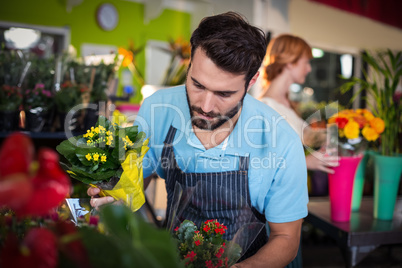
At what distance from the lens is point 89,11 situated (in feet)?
21.5

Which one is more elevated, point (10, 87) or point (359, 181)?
point (10, 87)

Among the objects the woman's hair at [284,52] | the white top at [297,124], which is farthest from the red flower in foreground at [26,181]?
the woman's hair at [284,52]

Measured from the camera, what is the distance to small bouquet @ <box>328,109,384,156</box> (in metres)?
1.84

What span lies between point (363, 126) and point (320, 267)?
2.12m

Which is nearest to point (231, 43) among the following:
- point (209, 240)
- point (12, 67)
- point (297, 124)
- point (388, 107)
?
point (209, 240)

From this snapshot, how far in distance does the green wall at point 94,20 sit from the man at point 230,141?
17.4ft

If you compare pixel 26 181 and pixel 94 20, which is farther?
pixel 94 20

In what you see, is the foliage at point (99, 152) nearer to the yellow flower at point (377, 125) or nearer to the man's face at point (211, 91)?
the man's face at point (211, 91)

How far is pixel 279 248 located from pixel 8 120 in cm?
159

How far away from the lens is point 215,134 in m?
1.46

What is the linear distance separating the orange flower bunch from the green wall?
217 inches

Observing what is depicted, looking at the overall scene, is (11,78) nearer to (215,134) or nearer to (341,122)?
(215,134)

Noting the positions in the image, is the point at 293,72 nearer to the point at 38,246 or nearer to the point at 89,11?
the point at 38,246

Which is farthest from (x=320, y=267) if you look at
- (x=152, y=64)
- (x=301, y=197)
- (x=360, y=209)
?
(x=152, y=64)
